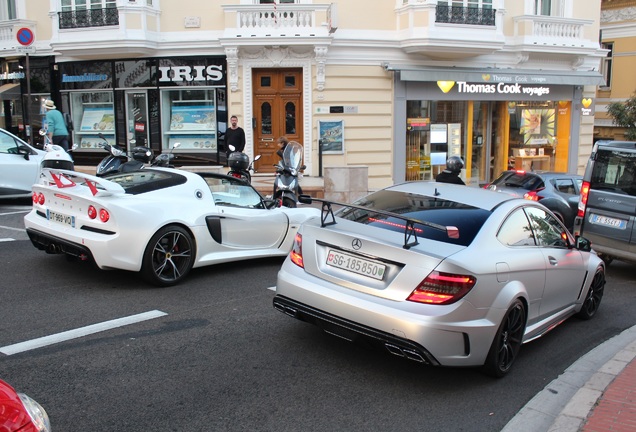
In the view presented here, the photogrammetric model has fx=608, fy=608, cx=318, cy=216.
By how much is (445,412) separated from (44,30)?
776 inches

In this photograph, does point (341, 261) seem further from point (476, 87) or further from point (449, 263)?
point (476, 87)

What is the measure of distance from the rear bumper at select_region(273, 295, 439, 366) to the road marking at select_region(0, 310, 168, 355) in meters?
1.69

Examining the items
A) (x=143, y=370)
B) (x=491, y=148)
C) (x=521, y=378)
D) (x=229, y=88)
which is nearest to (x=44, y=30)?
(x=229, y=88)

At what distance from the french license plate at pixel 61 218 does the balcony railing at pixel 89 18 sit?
12835mm

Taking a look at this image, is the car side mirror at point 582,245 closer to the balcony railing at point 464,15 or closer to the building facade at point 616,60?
the balcony railing at point 464,15

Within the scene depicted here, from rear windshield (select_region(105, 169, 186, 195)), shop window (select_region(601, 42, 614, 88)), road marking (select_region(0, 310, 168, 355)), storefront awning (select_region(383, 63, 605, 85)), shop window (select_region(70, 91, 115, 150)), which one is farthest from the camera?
shop window (select_region(601, 42, 614, 88))

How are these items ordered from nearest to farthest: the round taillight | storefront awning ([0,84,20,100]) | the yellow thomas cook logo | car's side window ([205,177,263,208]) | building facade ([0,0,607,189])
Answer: the round taillight → car's side window ([205,177,263,208]) → building facade ([0,0,607,189]) → the yellow thomas cook logo → storefront awning ([0,84,20,100])

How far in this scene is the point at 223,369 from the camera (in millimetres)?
4824

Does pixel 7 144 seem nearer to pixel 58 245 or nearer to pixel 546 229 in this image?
pixel 58 245

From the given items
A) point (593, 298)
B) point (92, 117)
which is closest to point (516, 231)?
point (593, 298)

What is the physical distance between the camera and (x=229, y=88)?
60.4 feet

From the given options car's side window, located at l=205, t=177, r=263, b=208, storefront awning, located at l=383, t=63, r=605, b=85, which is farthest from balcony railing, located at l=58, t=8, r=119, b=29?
car's side window, located at l=205, t=177, r=263, b=208

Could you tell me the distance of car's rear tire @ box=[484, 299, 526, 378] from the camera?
477cm

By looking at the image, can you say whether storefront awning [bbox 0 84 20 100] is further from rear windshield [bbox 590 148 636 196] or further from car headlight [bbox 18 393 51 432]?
→ car headlight [bbox 18 393 51 432]
